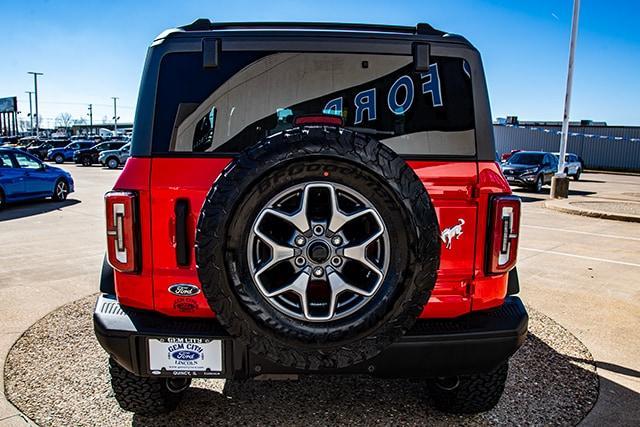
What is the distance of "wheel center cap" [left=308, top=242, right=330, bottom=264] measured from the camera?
2.22 meters

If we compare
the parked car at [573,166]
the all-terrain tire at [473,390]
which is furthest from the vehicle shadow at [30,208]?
the parked car at [573,166]

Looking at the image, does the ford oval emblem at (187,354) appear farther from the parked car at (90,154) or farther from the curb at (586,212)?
the parked car at (90,154)

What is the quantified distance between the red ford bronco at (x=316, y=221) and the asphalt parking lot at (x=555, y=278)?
134cm

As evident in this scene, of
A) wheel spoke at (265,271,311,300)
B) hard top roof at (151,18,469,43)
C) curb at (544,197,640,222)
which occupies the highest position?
hard top roof at (151,18,469,43)

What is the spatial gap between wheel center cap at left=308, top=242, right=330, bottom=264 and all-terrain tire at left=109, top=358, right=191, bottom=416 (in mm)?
1323

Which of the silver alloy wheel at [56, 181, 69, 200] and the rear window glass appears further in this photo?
the silver alloy wheel at [56, 181, 69, 200]

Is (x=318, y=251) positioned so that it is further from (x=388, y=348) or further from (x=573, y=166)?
(x=573, y=166)

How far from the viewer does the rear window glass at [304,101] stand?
2520 millimetres

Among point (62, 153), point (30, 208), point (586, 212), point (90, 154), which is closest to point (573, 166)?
point (586, 212)

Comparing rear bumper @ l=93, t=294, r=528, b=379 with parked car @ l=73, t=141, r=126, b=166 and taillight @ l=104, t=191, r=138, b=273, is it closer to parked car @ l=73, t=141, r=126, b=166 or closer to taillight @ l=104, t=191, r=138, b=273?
taillight @ l=104, t=191, r=138, b=273

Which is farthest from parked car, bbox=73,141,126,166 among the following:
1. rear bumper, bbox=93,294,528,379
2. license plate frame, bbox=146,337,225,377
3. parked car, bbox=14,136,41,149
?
license plate frame, bbox=146,337,225,377

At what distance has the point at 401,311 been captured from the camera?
7.29 feet

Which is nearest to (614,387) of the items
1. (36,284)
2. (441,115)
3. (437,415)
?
(437,415)

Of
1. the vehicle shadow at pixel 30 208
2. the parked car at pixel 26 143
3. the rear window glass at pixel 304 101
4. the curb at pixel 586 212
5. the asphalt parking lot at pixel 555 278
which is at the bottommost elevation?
the vehicle shadow at pixel 30 208
